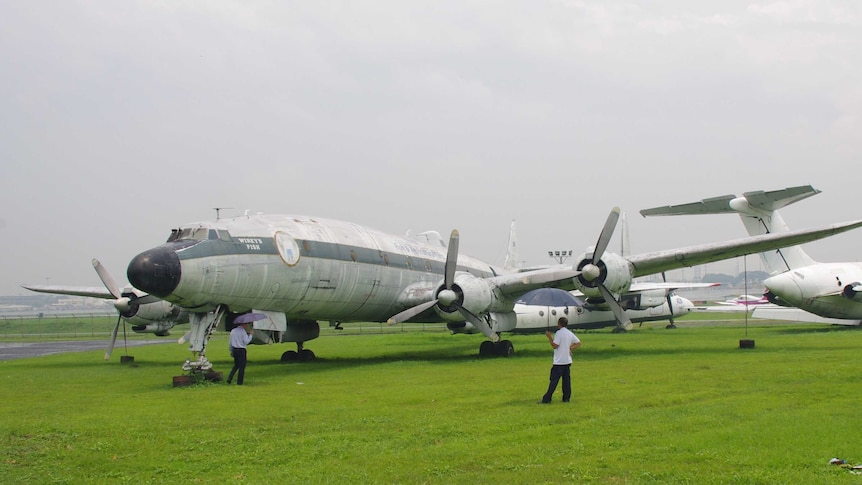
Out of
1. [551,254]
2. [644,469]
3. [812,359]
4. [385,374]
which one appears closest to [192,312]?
[385,374]

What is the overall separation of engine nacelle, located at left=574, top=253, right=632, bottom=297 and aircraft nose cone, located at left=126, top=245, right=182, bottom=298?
37.9 feet

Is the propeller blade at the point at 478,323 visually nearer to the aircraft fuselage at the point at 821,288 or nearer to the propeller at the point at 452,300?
the propeller at the point at 452,300


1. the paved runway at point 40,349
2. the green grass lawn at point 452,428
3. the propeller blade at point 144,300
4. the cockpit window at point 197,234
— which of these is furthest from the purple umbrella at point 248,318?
the paved runway at point 40,349

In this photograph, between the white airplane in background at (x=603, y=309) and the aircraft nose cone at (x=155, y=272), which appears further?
the white airplane in background at (x=603, y=309)

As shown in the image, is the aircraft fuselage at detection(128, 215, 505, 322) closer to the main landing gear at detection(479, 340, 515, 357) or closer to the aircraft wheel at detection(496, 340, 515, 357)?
the main landing gear at detection(479, 340, 515, 357)

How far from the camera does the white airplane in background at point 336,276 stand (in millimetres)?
15578

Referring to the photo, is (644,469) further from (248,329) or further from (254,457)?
(248,329)

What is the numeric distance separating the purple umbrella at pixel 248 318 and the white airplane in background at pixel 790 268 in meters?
17.2

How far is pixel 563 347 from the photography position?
37.3ft

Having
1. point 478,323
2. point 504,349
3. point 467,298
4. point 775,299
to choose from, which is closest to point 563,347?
point 467,298

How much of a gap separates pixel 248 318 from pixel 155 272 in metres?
2.44

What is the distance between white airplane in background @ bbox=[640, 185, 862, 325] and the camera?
28781 millimetres

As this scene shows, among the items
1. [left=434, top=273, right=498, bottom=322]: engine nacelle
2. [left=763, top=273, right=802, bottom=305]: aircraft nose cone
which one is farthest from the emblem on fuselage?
[left=763, top=273, right=802, bottom=305]: aircraft nose cone

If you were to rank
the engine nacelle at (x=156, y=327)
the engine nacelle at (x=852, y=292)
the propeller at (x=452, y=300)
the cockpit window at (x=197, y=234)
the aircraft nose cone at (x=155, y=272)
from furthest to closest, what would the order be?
the engine nacelle at (x=852, y=292) < the engine nacelle at (x=156, y=327) < the propeller at (x=452, y=300) < the cockpit window at (x=197, y=234) < the aircraft nose cone at (x=155, y=272)
